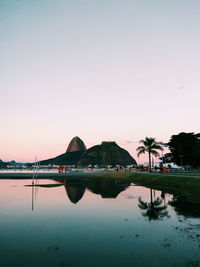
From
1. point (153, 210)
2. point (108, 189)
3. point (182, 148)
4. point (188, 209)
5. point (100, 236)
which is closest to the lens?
point (100, 236)

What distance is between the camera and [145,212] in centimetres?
2667

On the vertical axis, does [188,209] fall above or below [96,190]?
above

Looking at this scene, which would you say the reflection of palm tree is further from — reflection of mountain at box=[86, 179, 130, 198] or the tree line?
the tree line

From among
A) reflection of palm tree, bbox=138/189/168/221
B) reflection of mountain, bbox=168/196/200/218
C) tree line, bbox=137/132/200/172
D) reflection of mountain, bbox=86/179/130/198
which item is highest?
tree line, bbox=137/132/200/172

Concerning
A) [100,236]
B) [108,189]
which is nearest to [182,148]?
[108,189]

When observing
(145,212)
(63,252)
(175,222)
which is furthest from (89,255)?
(145,212)

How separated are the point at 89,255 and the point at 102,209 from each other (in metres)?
15.1

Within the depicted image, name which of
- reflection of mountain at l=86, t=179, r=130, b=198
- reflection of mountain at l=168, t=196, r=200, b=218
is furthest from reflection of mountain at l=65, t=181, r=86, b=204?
reflection of mountain at l=168, t=196, r=200, b=218

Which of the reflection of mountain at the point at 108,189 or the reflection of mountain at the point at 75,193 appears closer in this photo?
the reflection of mountain at the point at 75,193

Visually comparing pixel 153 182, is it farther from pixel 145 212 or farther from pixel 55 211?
pixel 55 211

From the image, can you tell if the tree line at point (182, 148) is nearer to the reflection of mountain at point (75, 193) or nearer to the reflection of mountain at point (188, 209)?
the reflection of mountain at point (75, 193)

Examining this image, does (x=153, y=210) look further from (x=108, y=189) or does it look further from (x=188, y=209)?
(x=108, y=189)

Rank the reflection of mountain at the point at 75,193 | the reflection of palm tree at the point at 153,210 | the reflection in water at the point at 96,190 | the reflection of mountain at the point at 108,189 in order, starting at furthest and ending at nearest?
the reflection of mountain at the point at 108,189 → the reflection in water at the point at 96,190 → the reflection of mountain at the point at 75,193 → the reflection of palm tree at the point at 153,210

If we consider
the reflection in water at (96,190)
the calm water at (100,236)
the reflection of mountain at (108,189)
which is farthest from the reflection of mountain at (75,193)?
the calm water at (100,236)
